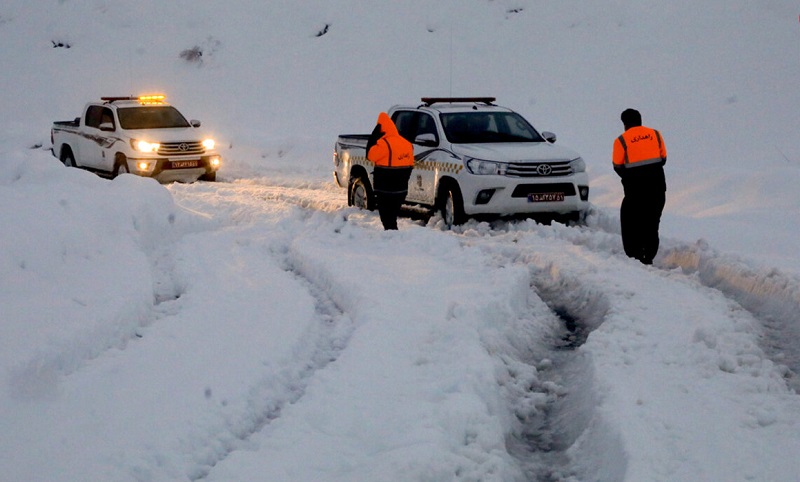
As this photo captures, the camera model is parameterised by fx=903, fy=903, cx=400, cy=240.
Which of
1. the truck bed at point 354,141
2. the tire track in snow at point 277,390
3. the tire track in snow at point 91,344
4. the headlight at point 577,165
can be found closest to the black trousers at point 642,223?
the headlight at point 577,165

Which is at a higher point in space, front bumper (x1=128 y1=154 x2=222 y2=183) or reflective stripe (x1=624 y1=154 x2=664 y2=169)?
reflective stripe (x1=624 y1=154 x2=664 y2=169)

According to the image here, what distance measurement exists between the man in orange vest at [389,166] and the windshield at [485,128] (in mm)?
1191

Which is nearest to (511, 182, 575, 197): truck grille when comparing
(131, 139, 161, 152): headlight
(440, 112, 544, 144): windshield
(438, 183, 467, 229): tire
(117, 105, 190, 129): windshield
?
(438, 183, 467, 229): tire

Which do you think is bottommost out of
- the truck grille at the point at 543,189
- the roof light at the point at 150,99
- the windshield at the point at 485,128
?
the truck grille at the point at 543,189

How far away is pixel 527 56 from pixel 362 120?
18.1 ft

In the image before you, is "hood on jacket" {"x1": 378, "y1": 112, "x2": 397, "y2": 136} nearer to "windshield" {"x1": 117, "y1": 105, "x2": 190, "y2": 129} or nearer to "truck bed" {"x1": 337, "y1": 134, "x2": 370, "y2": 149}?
"truck bed" {"x1": 337, "y1": 134, "x2": 370, "y2": 149}

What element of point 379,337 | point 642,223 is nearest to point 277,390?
point 379,337

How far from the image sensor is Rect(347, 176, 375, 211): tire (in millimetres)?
13198

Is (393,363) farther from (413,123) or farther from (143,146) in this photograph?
(143,146)

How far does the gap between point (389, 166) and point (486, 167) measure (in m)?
1.26

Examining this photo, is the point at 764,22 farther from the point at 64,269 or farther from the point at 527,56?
the point at 64,269

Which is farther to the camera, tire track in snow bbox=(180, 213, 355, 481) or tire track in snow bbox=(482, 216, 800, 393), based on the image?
tire track in snow bbox=(482, 216, 800, 393)

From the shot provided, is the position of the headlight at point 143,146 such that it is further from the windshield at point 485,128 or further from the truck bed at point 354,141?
the windshield at point 485,128

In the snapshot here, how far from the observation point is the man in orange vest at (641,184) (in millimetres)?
9648
